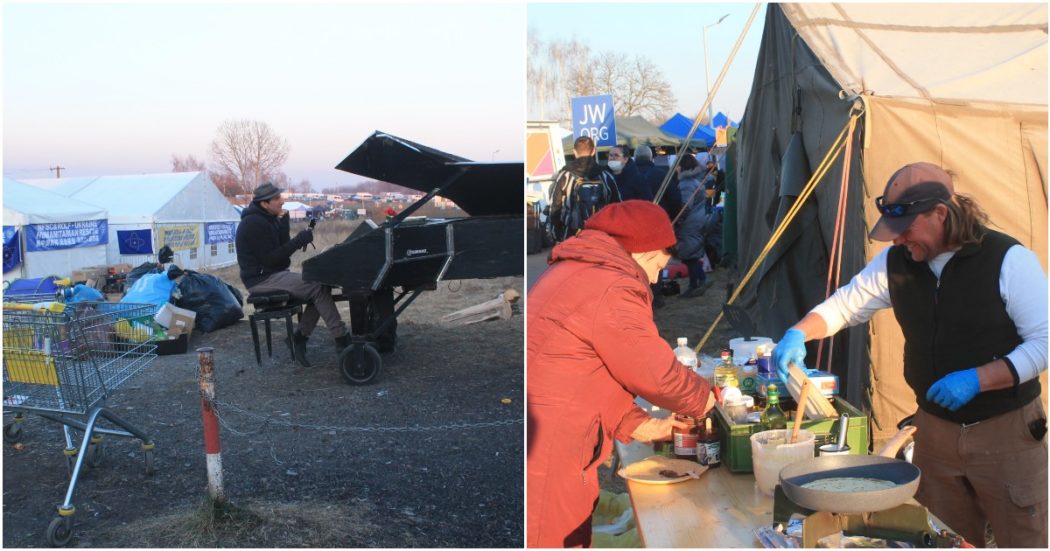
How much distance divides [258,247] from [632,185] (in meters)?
4.35

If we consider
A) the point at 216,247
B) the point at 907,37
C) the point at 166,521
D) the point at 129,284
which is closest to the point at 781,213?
the point at 907,37

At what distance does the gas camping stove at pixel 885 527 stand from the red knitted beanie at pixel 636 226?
3.06 ft

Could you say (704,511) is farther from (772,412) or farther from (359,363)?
(359,363)

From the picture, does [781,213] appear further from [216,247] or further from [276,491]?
[216,247]

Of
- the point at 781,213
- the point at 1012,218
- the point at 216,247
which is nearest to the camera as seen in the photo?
the point at 1012,218

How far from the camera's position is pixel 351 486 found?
464 centimetres

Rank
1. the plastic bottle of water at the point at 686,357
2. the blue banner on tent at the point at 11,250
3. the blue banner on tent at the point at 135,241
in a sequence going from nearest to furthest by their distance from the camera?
the plastic bottle of water at the point at 686,357
the blue banner on tent at the point at 11,250
the blue banner on tent at the point at 135,241

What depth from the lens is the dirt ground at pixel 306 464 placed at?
4.10 meters

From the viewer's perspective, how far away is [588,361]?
2443mm

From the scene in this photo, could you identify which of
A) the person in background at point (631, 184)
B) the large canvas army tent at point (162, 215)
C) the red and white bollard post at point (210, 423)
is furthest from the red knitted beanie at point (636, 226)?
the large canvas army tent at point (162, 215)

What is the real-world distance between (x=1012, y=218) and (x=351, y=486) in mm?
4069

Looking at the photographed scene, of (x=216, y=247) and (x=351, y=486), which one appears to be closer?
(x=351, y=486)

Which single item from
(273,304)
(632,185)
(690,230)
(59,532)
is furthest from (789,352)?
(690,230)

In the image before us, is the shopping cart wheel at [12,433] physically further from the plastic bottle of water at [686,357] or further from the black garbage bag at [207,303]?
the plastic bottle of water at [686,357]
